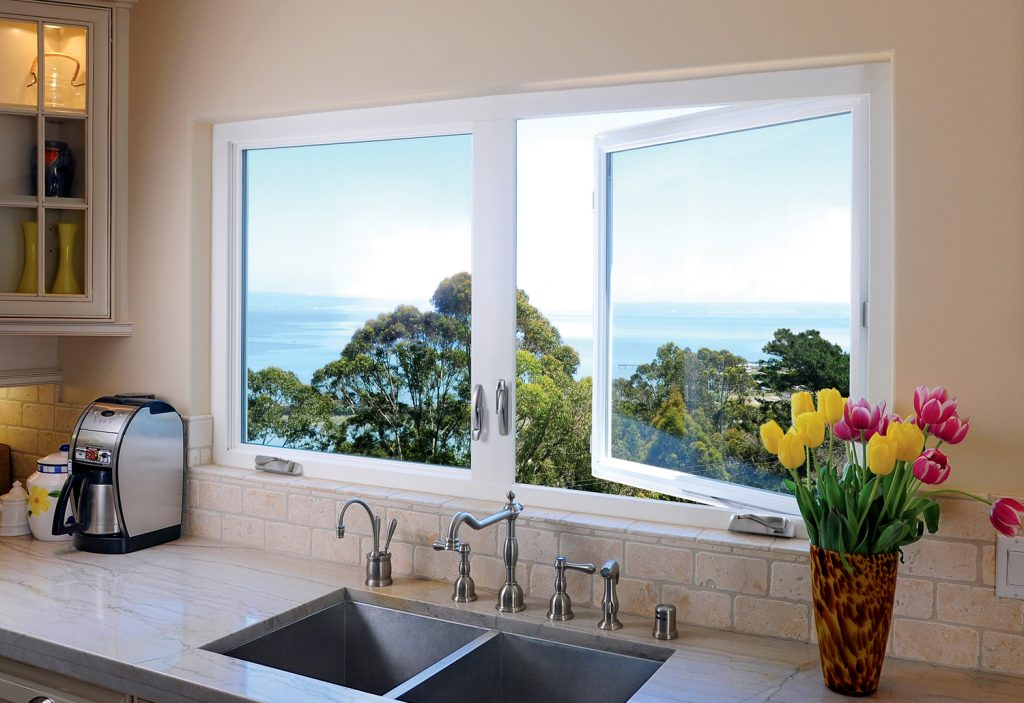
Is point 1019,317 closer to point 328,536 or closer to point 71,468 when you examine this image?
point 328,536

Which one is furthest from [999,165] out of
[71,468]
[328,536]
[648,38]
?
[71,468]

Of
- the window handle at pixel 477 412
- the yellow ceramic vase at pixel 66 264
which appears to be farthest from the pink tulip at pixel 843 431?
the yellow ceramic vase at pixel 66 264

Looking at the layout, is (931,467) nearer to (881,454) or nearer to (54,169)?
(881,454)

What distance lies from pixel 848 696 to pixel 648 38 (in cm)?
145

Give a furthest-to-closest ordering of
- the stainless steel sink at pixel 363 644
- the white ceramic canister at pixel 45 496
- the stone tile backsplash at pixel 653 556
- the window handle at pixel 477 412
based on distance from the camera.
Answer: the white ceramic canister at pixel 45 496, the window handle at pixel 477 412, the stainless steel sink at pixel 363 644, the stone tile backsplash at pixel 653 556

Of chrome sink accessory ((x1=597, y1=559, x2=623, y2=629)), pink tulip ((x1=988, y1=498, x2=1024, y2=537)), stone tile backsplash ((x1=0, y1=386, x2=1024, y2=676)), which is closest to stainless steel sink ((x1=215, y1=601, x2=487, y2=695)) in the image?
stone tile backsplash ((x1=0, y1=386, x2=1024, y2=676))

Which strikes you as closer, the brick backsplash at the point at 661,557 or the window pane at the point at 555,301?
the brick backsplash at the point at 661,557

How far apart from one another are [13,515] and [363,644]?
48.6 inches

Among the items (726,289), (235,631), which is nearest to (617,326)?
(726,289)

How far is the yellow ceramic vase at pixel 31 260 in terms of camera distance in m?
2.74

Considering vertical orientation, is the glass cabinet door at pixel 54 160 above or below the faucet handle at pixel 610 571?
above

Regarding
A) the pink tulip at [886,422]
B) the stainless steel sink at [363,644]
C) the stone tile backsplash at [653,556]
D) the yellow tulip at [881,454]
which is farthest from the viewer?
the stainless steel sink at [363,644]

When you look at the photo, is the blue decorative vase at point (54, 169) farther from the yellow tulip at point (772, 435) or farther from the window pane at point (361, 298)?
the yellow tulip at point (772, 435)

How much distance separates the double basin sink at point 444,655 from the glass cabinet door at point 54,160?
1.30 metres
